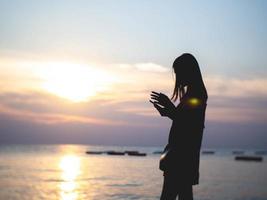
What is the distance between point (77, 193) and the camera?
36.2 meters

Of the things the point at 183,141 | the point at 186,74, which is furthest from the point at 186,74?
the point at 183,141

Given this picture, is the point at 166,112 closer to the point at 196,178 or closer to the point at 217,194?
the point at 196,178

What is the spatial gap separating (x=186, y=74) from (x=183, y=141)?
53cm

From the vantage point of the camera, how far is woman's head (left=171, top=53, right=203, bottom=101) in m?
3.60

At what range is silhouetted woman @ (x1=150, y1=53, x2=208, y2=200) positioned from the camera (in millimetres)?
3477

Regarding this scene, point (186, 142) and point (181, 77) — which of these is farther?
point (181, 77)

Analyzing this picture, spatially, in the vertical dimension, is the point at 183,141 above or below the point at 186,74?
below

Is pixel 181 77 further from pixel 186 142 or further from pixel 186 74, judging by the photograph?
pixel 186 142

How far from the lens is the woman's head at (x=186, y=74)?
11.8 ft

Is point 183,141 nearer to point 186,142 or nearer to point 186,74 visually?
point 186,142

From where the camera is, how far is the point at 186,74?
362 centimetres

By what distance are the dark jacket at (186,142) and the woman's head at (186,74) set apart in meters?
0.12

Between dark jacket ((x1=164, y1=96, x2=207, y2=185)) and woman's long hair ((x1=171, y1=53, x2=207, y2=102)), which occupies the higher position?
woman's long hair ((x1=171, y1=53, x2=207, y2=102))

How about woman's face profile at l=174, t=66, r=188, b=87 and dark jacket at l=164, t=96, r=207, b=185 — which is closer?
dark jacket at l=164, t=96, r=207, b=185
